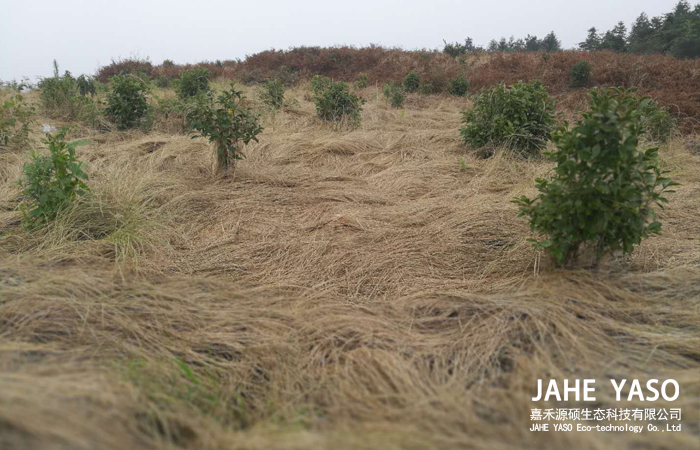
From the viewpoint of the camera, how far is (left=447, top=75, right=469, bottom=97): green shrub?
36.6 feet

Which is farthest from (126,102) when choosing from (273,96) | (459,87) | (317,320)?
(459,87)

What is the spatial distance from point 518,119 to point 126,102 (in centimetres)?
560

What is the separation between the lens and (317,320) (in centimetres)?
229

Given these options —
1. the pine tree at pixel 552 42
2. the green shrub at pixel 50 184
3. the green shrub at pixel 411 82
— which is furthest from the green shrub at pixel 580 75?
the pine tree at pixel 552 42

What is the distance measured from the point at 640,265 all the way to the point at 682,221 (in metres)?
1.11

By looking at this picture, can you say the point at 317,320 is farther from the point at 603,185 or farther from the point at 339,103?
the point at 339,103

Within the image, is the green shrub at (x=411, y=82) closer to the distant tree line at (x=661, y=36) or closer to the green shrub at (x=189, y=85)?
the green shrub at (x=189, y=85)

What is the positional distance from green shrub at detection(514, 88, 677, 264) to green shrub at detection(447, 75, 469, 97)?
924cm

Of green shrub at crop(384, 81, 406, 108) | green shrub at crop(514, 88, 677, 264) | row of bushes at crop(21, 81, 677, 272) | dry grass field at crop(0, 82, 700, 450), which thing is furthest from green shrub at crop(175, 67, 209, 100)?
green shrub at crop(514, 88, 677, 264)

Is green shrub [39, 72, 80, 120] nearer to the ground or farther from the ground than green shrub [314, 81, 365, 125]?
farther from the ground

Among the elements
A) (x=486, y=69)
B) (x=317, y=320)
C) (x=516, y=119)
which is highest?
(x=486, y=69)

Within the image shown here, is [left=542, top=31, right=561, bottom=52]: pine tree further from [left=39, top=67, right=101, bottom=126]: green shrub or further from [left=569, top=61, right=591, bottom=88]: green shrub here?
[left=39, top=67, right=101, bottom=126]: green shrub

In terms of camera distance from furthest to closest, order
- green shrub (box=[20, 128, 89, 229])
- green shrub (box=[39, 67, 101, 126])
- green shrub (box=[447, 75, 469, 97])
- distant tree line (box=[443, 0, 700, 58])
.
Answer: distant tree line (box=[443, 0, 700, 58])
green shrub (box=[447, 75, 469, 97])
green shrub (box=[39, 67, 101, 126])
green shrub (box=[20, 128, 89, 229])

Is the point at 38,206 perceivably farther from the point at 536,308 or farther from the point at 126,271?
the point at 536,308
